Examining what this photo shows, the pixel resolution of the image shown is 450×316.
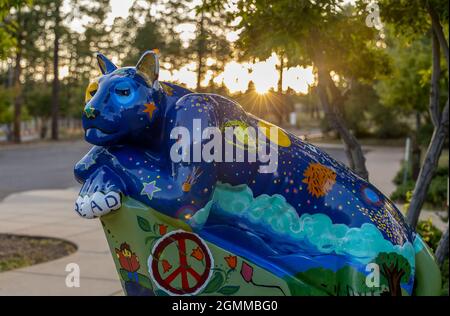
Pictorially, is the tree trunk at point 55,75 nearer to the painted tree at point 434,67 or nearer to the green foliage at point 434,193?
the green foliage at point 434,193

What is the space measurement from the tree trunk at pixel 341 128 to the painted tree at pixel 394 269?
7.15ft

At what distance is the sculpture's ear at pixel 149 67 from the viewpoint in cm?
270

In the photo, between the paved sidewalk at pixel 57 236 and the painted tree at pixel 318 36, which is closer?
the painted tree at pixel 318 36

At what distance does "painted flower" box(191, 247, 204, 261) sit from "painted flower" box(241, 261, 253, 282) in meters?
0.19

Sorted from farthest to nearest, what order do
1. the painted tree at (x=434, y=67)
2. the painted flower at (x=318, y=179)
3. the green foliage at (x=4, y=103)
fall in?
the green foliage at (x=4, y=103) < the painted tree at (x=434, y=67) < the painted flower at (x=318, y=179)

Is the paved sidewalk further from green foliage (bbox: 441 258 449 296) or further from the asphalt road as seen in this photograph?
green foliage (bbox: 441 258 449 296)

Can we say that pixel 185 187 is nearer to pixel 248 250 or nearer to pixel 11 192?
pixel 248 250

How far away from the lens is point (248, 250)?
2711 millimetres

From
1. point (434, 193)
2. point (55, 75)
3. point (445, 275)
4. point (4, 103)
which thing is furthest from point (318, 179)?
point (55, 75)

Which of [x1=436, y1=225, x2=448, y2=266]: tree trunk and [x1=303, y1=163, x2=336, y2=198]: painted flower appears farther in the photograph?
[x1=436, y1=225, x2=448, y2=266]: tree trunk

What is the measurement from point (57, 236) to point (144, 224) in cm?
623

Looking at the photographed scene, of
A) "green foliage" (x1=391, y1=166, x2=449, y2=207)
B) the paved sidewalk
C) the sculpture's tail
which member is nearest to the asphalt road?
the paved sidewalk

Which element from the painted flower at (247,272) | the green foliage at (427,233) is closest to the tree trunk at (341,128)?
the green foliage at (427,233)

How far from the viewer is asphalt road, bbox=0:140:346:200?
14.9 meters
